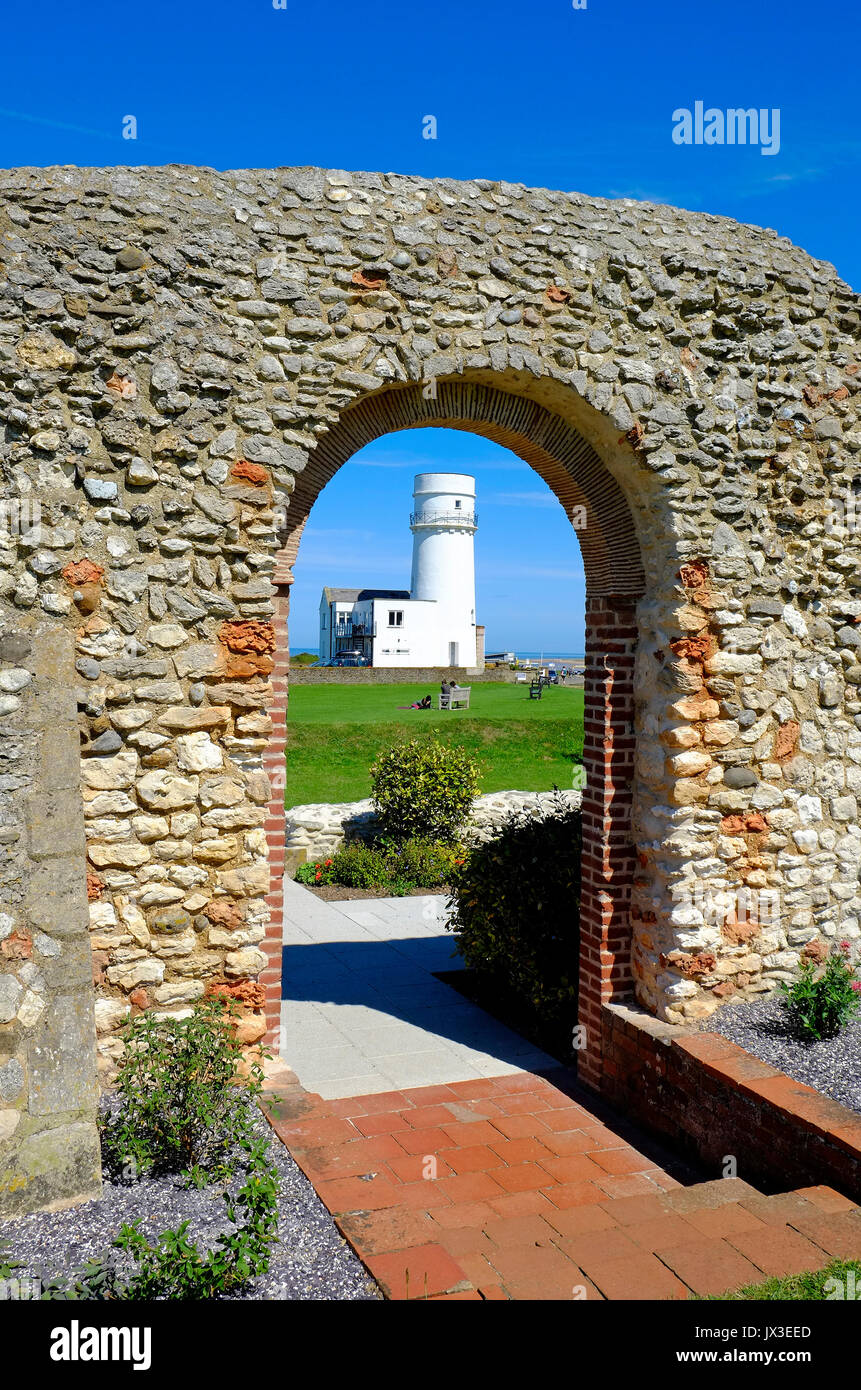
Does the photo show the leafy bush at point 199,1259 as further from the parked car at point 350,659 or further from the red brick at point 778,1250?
the parked car at point 350,659

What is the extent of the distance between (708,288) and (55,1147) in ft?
17.4

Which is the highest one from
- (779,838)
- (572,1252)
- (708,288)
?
(708,288)

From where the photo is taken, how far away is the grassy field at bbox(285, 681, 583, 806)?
15078mm

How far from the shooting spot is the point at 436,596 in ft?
146

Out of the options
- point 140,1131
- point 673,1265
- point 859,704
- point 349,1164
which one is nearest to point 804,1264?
point 673,1265

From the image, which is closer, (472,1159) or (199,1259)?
(199,1259)

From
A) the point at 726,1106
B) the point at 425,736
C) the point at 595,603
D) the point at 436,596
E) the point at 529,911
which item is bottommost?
the point at 726,1106

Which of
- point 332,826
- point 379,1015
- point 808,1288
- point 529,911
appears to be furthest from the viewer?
point 332,826

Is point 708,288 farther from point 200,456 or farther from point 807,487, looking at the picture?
point 200,456

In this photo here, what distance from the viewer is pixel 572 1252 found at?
353cm

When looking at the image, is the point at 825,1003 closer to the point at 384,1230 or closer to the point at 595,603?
the point at 595,603

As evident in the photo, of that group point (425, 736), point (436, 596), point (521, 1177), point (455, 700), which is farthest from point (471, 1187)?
point (436, 596)

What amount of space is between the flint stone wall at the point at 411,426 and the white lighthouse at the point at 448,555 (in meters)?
38.2

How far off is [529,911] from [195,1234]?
3618mm
